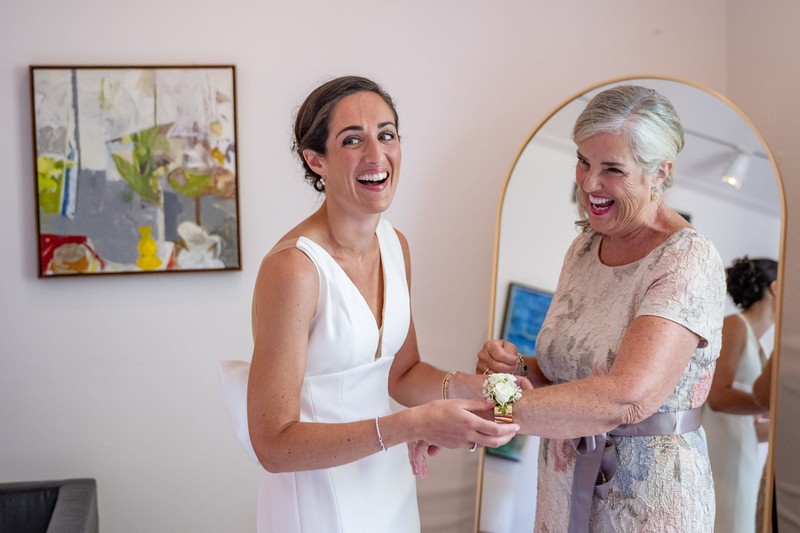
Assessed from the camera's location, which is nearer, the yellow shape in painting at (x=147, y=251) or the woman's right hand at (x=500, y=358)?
the woman's right hand at (x=500, y=358)

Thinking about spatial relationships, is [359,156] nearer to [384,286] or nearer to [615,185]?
[384,286]

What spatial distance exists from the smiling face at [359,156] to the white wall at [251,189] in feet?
4.59

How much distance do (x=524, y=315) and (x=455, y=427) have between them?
138 centimetres

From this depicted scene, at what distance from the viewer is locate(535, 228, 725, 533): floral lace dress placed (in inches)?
70.4

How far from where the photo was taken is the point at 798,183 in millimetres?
2885

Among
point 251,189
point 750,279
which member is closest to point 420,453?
point 750,279

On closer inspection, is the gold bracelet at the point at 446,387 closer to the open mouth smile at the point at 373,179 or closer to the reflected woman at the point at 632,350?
the reflected woman at the point at 632,350

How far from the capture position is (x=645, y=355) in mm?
1729

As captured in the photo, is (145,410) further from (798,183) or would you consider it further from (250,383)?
(798,183)

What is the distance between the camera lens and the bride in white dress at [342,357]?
1705 mm

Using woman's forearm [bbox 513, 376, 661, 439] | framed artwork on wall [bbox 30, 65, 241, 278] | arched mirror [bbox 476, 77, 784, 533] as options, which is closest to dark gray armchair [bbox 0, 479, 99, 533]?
framed artwork on wall [bbox 30, 65, 241, 278]

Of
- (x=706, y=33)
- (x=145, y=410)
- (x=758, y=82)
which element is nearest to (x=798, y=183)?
(x=758, y=82)

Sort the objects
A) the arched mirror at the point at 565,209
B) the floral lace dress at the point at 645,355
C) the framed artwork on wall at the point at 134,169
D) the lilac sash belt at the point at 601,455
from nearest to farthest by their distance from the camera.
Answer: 1. the floral lace dress at the point at 645,355
2. the lilac sash belt at the point at 601,455
3. the arched mirror at the point at 565,209
4. the framed artwork on wall at the point at 134,169

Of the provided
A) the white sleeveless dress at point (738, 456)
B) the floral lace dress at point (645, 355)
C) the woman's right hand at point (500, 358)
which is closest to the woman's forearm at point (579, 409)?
the floral lace dress at point (645, 355)
